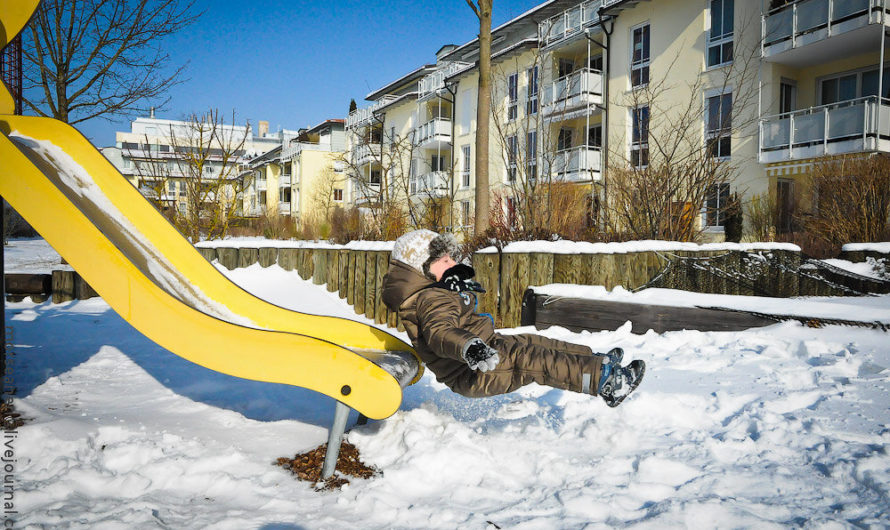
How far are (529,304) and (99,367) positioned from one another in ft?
13.3

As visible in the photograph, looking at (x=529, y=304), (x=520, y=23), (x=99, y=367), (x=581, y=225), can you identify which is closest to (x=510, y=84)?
(x=520, y=23)

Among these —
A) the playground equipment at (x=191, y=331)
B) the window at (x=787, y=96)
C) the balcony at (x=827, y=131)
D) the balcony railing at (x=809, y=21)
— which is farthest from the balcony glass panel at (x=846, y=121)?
the playground equipment at (x=191, y=331)

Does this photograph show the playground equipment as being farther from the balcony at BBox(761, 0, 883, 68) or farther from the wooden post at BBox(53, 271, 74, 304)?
the balcony at BBox(761, 0, 883, 68)

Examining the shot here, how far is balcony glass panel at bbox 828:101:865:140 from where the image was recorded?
545 inches

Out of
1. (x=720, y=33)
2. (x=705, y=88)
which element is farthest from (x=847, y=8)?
(x=705, y=88)

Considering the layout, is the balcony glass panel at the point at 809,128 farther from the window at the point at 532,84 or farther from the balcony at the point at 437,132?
the balcony at the point at 437,132

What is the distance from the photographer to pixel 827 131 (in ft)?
47.6

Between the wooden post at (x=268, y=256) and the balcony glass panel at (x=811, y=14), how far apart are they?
14839mm

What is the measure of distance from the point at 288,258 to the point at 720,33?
15288mm

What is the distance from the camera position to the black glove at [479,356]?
274cm

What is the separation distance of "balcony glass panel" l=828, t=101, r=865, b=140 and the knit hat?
580 inches

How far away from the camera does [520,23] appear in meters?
25.8

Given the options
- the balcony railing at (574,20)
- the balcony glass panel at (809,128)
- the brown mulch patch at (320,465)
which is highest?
the balcony railing at (574,20)

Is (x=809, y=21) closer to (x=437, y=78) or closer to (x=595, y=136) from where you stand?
(x=595, y=136)
